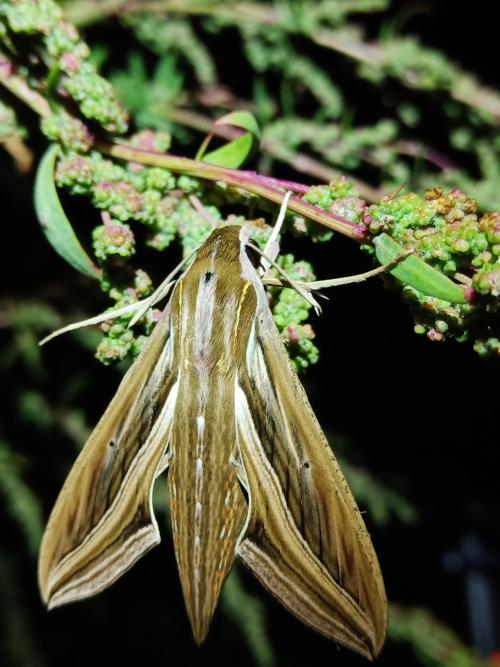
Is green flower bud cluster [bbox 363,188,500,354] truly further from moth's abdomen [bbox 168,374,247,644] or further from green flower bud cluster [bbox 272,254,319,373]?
moth's abdomen [bbox 168,374,247,644]

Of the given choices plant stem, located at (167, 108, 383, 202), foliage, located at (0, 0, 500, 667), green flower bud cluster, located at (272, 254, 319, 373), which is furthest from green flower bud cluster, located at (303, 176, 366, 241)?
plant stem, located at (167, 108, 383, 202)

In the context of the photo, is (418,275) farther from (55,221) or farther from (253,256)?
(55,221)

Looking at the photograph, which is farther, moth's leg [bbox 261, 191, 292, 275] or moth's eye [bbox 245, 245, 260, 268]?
moth's eye [bbox 245, 245, 260, 268]

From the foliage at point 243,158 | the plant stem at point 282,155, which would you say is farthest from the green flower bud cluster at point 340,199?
the plant stem at point 282,155

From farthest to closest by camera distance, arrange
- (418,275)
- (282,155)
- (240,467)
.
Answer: (282,155) < (240,467) < (418,275)

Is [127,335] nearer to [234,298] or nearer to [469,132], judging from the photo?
[234,298]

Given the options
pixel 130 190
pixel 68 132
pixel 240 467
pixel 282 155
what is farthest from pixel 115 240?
pixel 282 155
